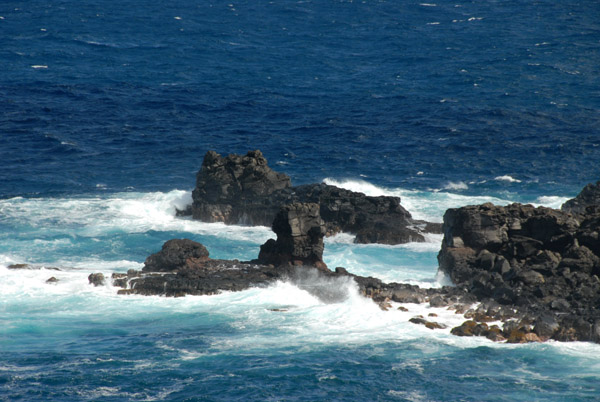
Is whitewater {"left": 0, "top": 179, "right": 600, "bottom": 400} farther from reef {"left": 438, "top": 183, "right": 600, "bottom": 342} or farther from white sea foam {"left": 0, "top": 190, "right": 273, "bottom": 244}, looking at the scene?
white sea foam {"left": 0, "top": 190, "right": 273, "bottom": 244}

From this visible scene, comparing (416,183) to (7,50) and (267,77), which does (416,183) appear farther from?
(7,50)

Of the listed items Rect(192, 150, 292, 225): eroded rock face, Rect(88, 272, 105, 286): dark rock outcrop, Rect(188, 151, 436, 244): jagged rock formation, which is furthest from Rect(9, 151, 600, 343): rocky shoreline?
Rect(192, 150, 292, 225): eroded rock face

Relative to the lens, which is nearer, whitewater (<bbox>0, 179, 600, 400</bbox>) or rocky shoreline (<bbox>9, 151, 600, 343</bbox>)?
whitewater (<bbox>0, 179, 600, 400</bbox>)

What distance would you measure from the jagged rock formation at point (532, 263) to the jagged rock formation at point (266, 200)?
1318 centimetres

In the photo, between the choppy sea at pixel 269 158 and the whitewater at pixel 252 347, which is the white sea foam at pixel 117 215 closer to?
the choppy sea at pixel 269 158

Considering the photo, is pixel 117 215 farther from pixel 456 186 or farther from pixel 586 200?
pixel 586 200

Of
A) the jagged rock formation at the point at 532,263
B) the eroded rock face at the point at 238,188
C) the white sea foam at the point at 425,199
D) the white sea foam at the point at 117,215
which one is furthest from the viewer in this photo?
the white sea foam at the point at 425,199

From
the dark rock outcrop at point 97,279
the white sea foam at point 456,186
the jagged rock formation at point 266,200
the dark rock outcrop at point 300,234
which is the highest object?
the white sea foam at point 456,186

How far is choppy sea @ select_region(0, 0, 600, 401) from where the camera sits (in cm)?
3178

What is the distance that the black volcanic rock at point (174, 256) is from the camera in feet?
143

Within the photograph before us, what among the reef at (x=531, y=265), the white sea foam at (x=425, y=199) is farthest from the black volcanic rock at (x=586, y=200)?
the white sea foam at (x=425, y=199)

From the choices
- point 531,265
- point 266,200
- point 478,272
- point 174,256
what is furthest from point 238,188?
point 531,265

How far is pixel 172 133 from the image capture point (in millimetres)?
83438

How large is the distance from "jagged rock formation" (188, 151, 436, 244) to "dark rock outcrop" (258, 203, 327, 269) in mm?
12407
